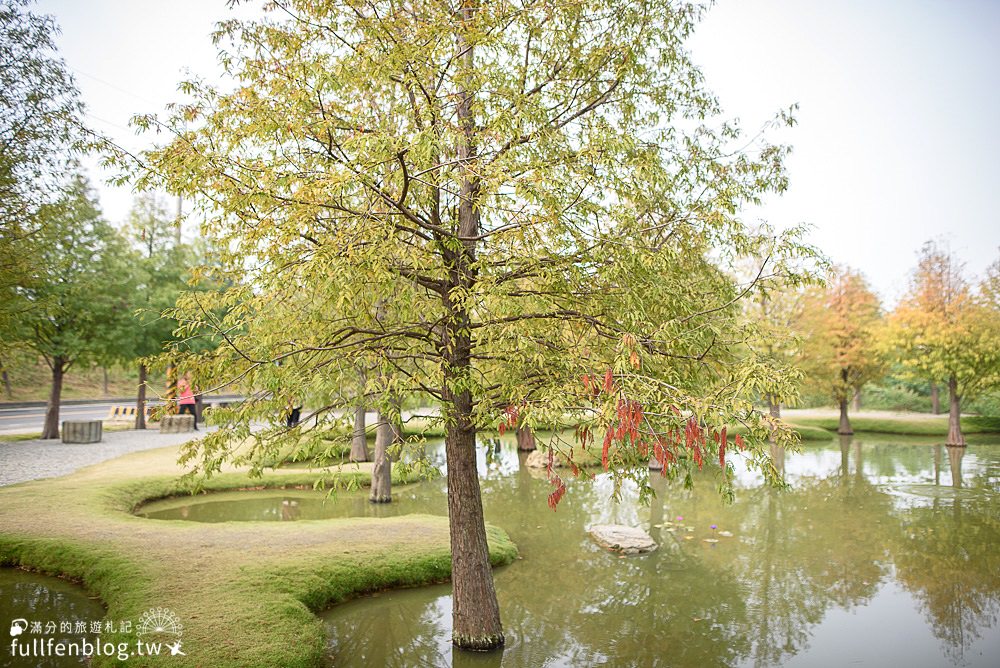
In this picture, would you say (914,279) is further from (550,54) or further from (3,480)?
(3,480)

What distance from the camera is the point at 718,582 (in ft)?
39.2

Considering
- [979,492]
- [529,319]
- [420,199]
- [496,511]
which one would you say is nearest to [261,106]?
[420,199]

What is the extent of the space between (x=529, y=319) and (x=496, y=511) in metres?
11.1

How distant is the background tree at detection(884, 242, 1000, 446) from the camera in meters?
28.1

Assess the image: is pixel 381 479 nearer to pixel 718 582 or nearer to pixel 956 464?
pixel 718 582

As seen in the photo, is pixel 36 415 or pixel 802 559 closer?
pixel 802 559

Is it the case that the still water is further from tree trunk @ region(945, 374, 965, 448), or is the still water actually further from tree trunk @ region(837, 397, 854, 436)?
tree trunk @ region(837, 397, 854, 436)

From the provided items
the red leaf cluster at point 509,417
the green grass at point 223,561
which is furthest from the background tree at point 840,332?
the red leaf cluster at point 509,417

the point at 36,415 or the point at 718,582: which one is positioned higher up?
the point at 36,415

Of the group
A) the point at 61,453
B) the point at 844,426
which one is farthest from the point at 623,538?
the point at 844,426

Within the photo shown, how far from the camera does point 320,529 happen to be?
45.8ft

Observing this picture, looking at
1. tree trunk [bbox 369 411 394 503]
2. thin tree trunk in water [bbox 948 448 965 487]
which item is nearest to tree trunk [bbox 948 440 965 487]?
thin tree trunk in water [bbox 948 448 965 487]

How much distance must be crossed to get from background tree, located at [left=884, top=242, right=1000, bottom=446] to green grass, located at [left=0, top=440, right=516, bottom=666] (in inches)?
965

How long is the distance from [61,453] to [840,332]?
3558 cm
